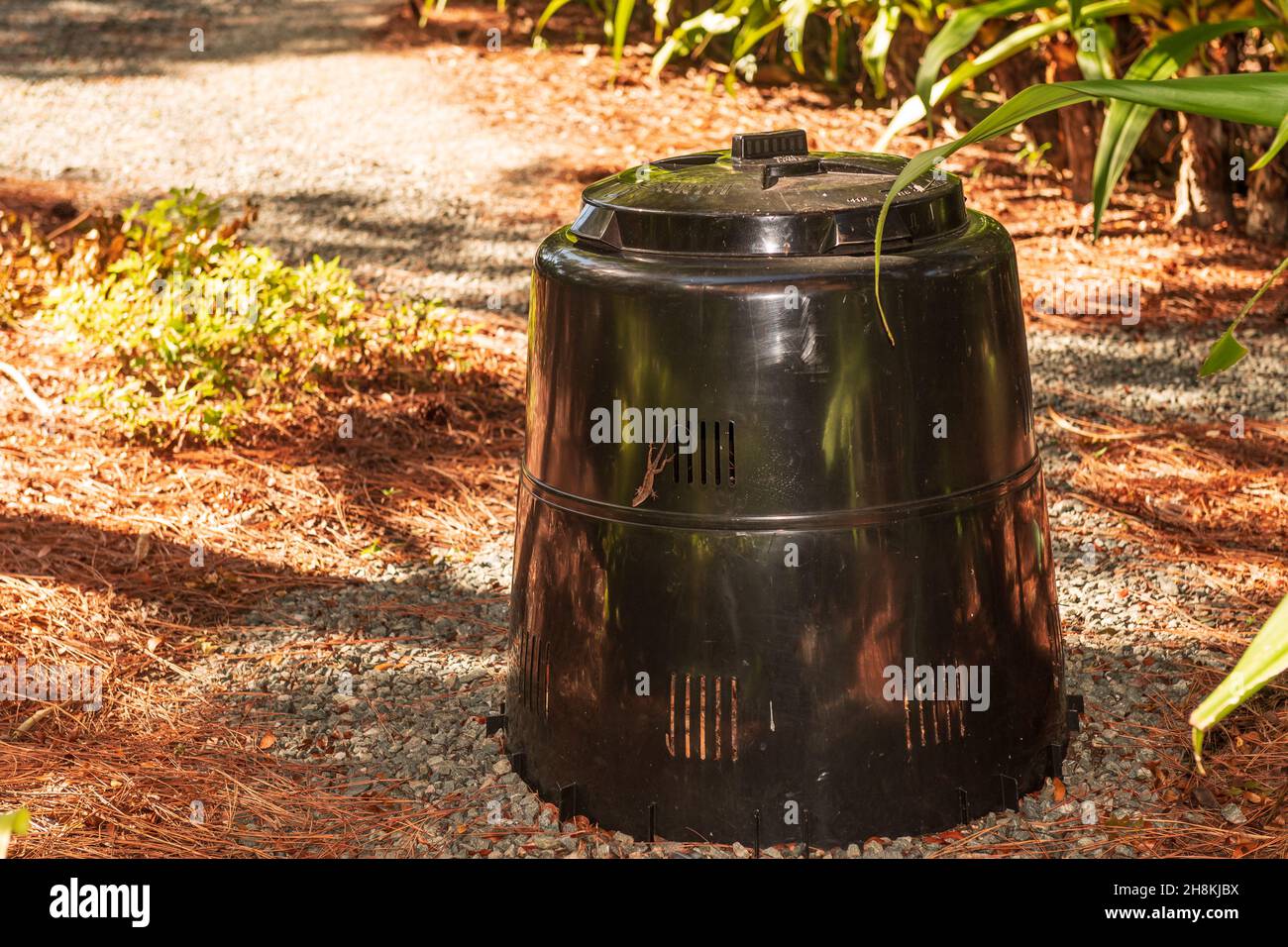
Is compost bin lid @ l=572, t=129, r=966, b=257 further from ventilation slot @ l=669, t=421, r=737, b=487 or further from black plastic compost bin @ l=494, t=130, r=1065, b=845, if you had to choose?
ventilation slot @ l=669, t=421, r=737, b=487

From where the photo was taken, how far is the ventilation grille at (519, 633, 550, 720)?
6.77ft

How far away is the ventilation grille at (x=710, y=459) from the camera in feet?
5.98

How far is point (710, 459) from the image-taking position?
72.1 inches

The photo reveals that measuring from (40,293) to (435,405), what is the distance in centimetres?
164

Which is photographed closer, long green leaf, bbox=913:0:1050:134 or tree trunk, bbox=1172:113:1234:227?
long green leaf, bbox=913:0:1050:134

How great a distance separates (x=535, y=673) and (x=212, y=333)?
2.03 m

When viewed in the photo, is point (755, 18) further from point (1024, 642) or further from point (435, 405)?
point (1024, 642)

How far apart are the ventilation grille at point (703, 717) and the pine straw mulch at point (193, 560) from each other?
0.50 meters

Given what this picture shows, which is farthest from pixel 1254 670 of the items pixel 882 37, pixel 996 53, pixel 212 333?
pixel 882 37

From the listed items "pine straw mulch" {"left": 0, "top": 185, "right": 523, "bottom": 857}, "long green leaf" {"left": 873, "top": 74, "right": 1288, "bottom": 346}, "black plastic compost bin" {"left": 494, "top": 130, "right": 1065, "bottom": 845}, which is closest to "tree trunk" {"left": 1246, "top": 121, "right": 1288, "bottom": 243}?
"pine straw mulch" {"left": 0, "top": 185, "right": 523, "bottom": 857}

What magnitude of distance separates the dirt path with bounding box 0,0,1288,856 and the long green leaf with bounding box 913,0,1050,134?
115cm

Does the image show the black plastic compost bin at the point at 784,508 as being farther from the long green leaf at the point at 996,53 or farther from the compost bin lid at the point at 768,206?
the long green leaf at the point at 996,53

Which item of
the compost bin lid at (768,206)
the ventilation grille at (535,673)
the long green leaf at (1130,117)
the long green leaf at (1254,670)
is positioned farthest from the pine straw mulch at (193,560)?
the long green leaf at (1130,117)

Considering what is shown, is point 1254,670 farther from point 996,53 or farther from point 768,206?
point 996,53
